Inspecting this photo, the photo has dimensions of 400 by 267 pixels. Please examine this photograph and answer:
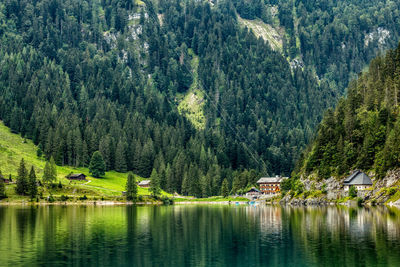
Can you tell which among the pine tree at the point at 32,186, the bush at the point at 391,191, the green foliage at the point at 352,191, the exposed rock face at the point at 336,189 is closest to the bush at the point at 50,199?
the pine tree at the point at 32,186

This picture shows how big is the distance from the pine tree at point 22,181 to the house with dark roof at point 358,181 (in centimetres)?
10771

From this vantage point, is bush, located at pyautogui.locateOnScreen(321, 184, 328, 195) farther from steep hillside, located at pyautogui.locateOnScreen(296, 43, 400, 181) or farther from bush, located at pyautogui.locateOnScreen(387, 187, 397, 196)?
bush, located at pyautogui.locateOnScreen(387, 187, 397, 196)

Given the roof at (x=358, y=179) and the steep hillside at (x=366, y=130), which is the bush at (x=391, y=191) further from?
the roof at (x=358, y=179)

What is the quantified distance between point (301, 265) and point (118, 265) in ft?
61.9

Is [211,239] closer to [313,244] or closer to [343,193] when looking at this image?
[313,244]

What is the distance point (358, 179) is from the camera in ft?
452

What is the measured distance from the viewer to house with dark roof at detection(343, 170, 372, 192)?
135 m

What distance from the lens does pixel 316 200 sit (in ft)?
508

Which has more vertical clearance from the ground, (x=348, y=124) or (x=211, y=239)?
(x=348, y=124)

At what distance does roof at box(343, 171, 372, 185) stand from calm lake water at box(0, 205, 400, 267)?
152ft

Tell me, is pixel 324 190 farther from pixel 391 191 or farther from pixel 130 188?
pixel 130 188

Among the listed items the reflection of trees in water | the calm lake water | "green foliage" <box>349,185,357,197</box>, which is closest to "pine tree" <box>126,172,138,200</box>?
"green foliage" <box>349,185,357,197</box>

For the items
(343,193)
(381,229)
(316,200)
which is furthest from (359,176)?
(381,229)

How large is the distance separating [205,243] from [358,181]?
8477 centimetres
